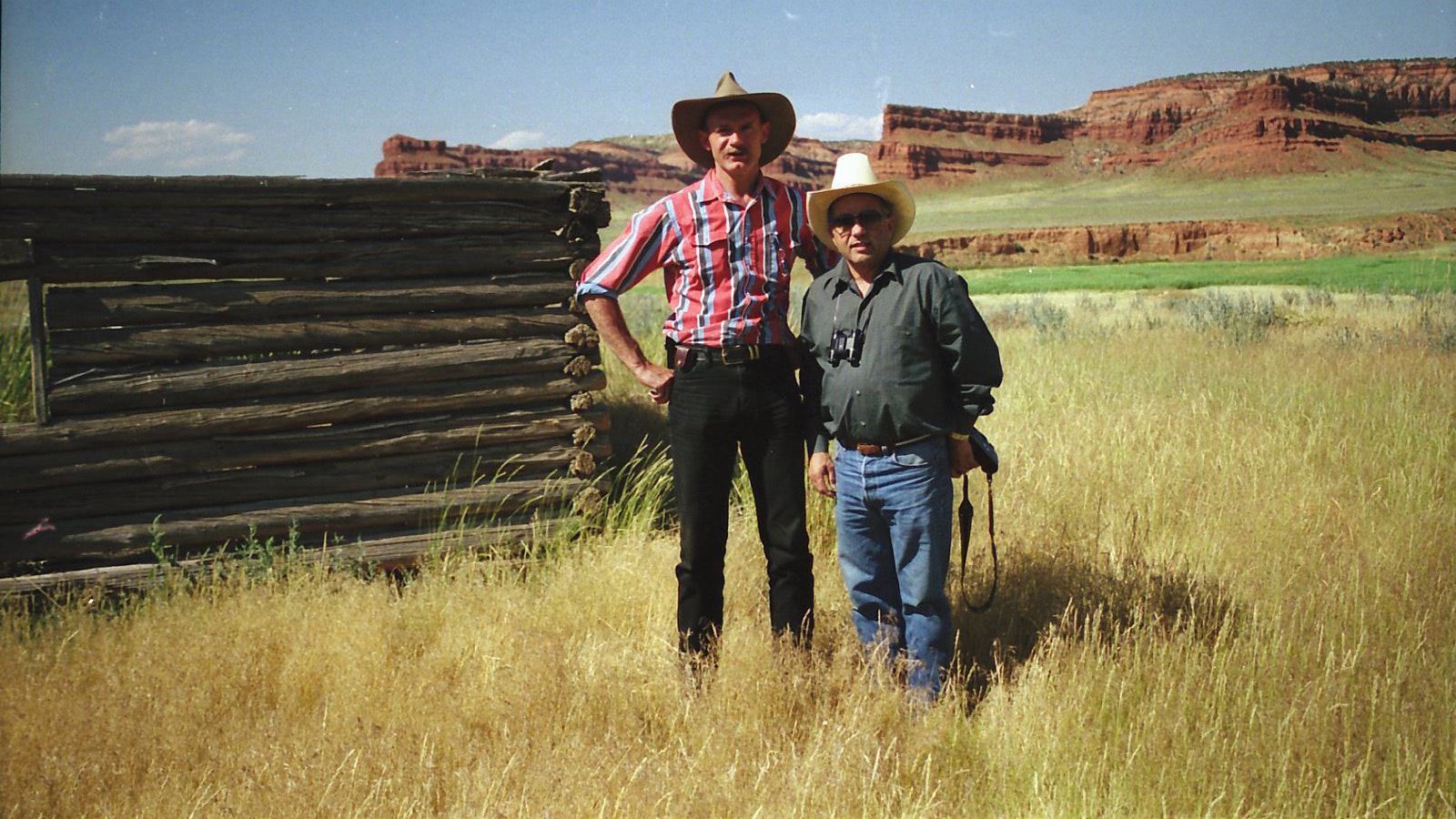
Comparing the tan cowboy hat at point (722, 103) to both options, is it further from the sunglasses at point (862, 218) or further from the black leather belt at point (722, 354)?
the black leather belt at point (722, 354)

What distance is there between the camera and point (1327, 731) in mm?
2828

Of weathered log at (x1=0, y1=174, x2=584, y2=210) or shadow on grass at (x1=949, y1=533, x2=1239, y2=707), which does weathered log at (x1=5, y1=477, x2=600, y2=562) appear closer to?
weathered log at (x1=0, y1=174, x2=584, y2=210)

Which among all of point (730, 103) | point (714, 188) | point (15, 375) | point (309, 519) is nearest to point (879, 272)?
point (714, 188)

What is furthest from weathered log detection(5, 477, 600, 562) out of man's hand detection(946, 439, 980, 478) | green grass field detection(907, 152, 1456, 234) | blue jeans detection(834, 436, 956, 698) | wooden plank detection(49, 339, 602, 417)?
green grass field detection(907, 152, 1456, 234)

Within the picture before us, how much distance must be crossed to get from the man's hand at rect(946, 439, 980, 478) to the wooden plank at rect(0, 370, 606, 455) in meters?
2.99

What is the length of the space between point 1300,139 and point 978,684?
4987 inches

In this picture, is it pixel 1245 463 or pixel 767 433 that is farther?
pixel 1245 463

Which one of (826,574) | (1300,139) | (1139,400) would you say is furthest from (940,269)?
(1300,139)

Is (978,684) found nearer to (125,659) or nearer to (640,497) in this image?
(640,497)

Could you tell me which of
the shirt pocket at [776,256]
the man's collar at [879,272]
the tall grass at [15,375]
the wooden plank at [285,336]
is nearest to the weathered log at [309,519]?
the wooden plank at [285,336]

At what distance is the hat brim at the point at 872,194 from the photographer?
2.93 meters

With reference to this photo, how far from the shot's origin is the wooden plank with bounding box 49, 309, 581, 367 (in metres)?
4.72

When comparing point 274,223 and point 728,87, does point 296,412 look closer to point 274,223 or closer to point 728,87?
point 274,223

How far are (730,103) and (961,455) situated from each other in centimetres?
143
